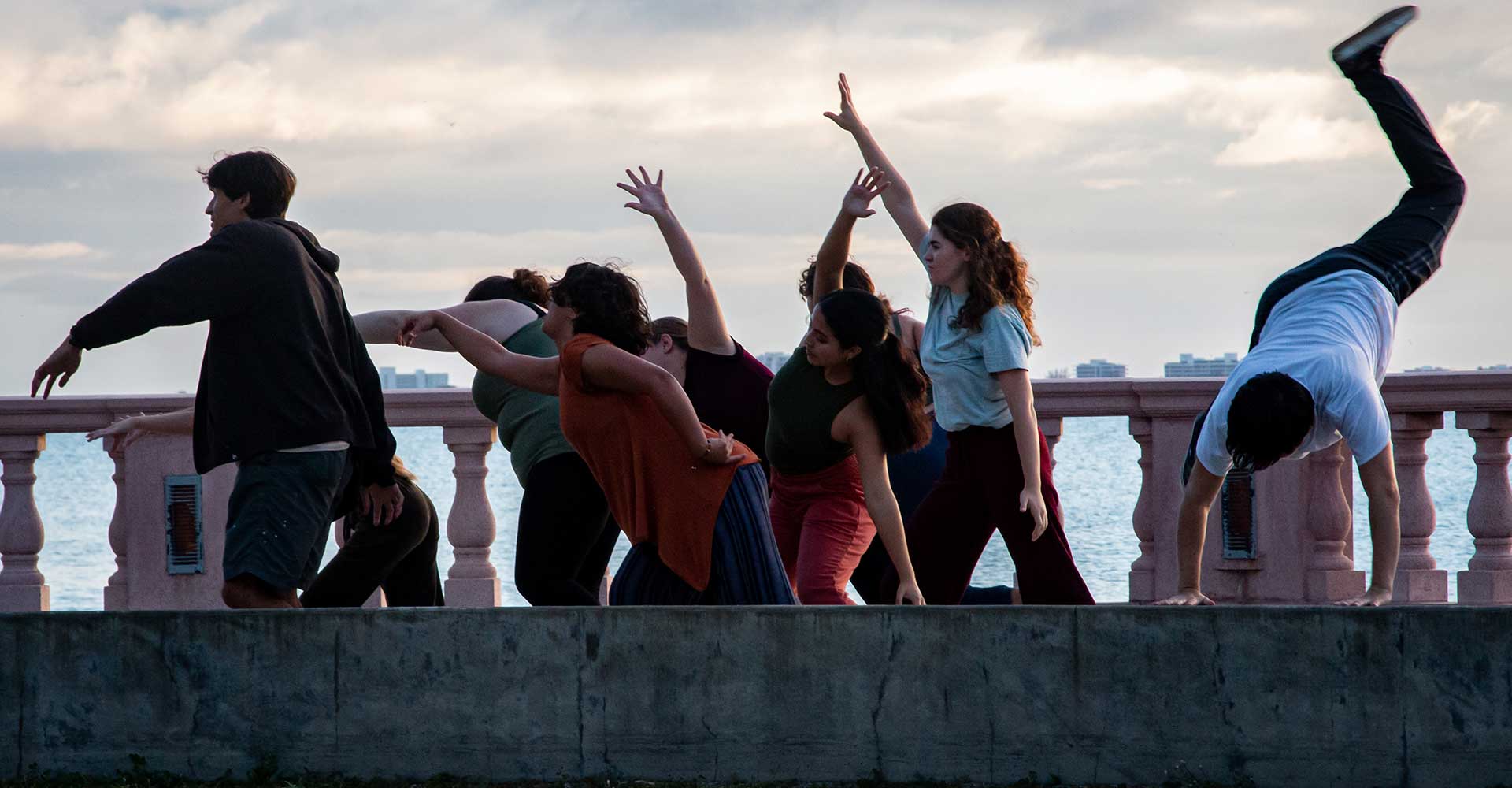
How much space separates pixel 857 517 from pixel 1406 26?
263 cm

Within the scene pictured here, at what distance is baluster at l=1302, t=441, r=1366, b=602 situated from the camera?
7.43 m

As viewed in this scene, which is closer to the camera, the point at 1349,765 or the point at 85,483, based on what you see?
the point at 1349,765

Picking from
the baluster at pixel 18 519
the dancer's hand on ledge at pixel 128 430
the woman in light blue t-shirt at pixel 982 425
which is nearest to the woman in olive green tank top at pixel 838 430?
the woman in light blue t-shirt at pixel 982 425

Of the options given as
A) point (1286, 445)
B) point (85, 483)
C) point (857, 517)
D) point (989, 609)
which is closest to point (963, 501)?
point (857, 517)

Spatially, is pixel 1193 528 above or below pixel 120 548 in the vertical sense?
above

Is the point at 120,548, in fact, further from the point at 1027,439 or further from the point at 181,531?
the point at 1027,439

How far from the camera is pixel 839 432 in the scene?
5.81 meters

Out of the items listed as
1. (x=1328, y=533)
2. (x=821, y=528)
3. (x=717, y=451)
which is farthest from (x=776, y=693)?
(x=1328, y=533)

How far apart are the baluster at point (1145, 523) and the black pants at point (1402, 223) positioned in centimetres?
186

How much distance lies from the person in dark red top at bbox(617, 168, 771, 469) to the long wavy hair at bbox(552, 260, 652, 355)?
36cm

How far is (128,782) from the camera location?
16.6 feet

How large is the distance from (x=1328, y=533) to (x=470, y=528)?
3.78 metres

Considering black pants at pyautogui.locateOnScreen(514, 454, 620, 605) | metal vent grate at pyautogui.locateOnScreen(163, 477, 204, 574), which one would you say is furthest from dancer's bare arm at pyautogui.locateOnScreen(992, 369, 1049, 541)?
metal vent grate at pyautogui.locateOnScreen(163, 477, 204, 574)

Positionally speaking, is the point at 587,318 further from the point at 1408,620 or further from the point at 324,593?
the point at 1408,620
